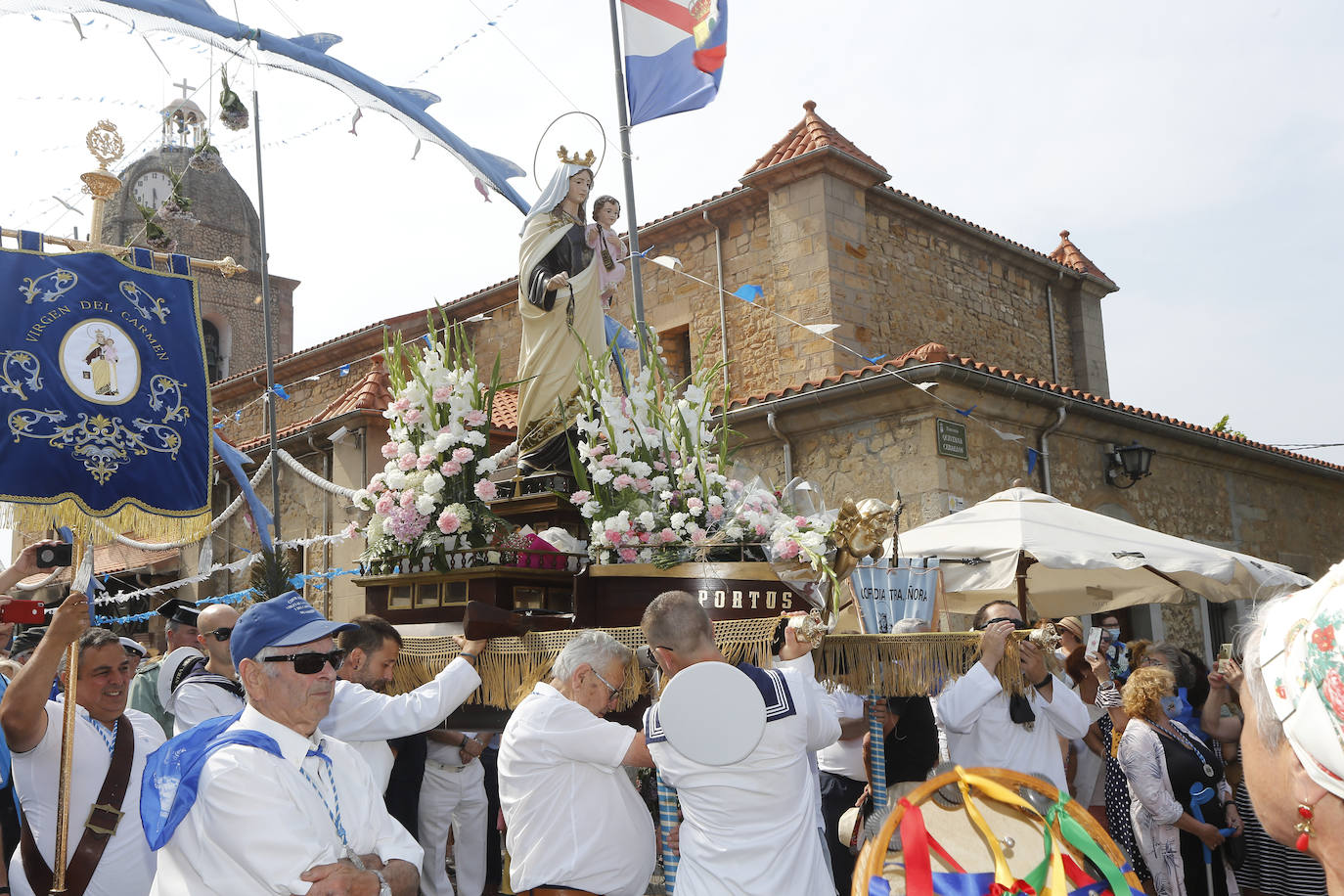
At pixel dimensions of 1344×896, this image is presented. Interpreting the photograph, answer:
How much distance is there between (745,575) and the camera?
16.3 feet

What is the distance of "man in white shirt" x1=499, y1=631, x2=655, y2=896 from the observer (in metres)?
3.98

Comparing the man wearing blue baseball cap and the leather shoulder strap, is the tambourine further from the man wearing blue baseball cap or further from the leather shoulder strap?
the leather shoulder strap

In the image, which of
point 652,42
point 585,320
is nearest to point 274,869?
point 585,320

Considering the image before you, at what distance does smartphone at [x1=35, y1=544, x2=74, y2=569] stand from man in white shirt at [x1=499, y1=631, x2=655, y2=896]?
1.70 metres

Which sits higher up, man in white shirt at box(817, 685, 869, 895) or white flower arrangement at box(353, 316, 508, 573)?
white flower arrangement at box(353, 316, 508, 573)

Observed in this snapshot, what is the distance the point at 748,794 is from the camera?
359cm

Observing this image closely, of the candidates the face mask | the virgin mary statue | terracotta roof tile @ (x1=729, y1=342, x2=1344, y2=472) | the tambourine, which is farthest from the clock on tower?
the tambourine

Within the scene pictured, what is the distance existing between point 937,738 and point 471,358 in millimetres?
3109

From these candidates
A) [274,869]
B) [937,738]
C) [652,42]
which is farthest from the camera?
[652,42]

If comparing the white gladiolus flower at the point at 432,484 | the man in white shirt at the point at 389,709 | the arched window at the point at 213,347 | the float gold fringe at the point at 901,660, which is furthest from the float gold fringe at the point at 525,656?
the arched window at the point at 213,347

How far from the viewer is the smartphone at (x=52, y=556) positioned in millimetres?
3893

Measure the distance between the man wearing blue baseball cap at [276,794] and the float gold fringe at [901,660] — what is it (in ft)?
6.86

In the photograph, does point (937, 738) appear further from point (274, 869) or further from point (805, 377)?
point (805, 377)

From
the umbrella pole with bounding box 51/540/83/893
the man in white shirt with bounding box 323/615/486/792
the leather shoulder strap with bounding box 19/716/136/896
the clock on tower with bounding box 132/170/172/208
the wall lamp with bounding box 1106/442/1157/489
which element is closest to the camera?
the umbrella pole with bounding box 51/540/83/893
